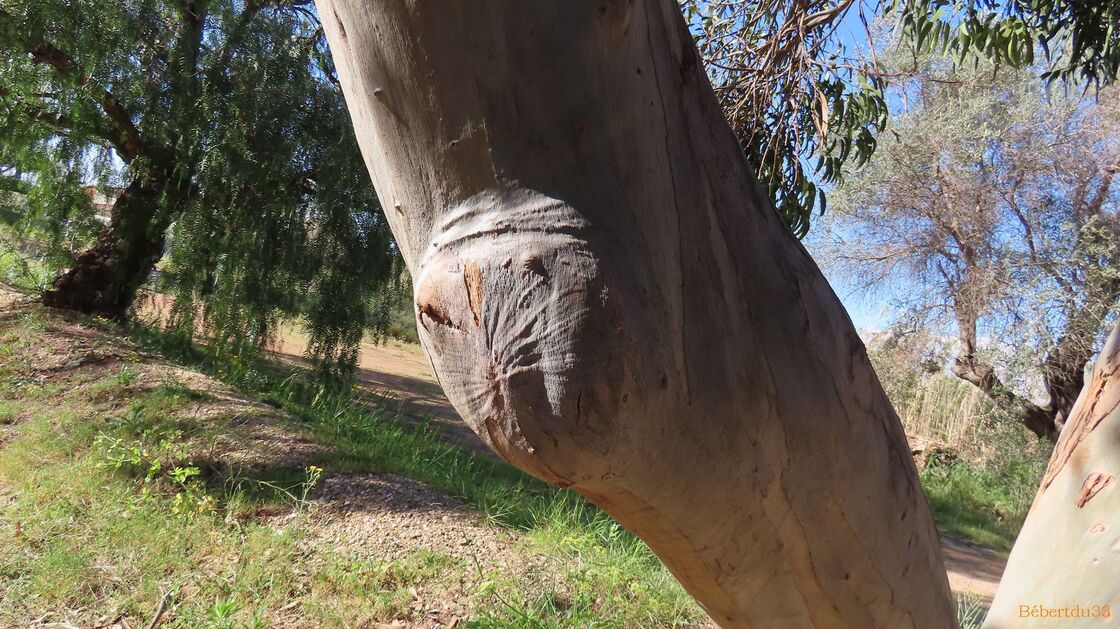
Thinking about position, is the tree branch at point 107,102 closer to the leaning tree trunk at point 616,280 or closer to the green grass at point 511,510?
the green grass at point 511,510

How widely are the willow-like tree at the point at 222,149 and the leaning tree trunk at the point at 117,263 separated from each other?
223 mm

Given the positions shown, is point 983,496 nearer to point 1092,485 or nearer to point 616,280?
point 1092,485

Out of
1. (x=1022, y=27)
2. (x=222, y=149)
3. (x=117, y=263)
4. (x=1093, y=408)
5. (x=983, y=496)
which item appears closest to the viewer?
(x=1093, y=408)

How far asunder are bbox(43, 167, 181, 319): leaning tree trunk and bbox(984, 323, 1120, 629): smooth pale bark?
8339 mm

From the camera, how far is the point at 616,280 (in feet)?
2.96

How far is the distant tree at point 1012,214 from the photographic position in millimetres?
10625

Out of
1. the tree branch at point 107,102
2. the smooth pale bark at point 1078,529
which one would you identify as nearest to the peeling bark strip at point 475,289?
the smooth pale bark at point 1078,529

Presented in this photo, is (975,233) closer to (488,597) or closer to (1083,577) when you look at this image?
(488,597)

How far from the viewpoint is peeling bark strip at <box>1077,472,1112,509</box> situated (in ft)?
4.10

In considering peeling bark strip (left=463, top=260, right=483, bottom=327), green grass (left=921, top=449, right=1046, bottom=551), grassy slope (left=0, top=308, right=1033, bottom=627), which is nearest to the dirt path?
green grass (left=921, top=449, right=1046, bottom=551)

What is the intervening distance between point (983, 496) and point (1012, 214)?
4418mm

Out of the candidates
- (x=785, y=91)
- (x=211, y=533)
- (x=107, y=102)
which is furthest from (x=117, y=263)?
(x=785, y=91)

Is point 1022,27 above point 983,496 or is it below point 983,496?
above

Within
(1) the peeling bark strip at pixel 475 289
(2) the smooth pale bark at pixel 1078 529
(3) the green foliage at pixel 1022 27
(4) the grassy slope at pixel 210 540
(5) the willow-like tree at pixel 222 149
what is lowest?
(4) the grassy slope at pixel 210 540
